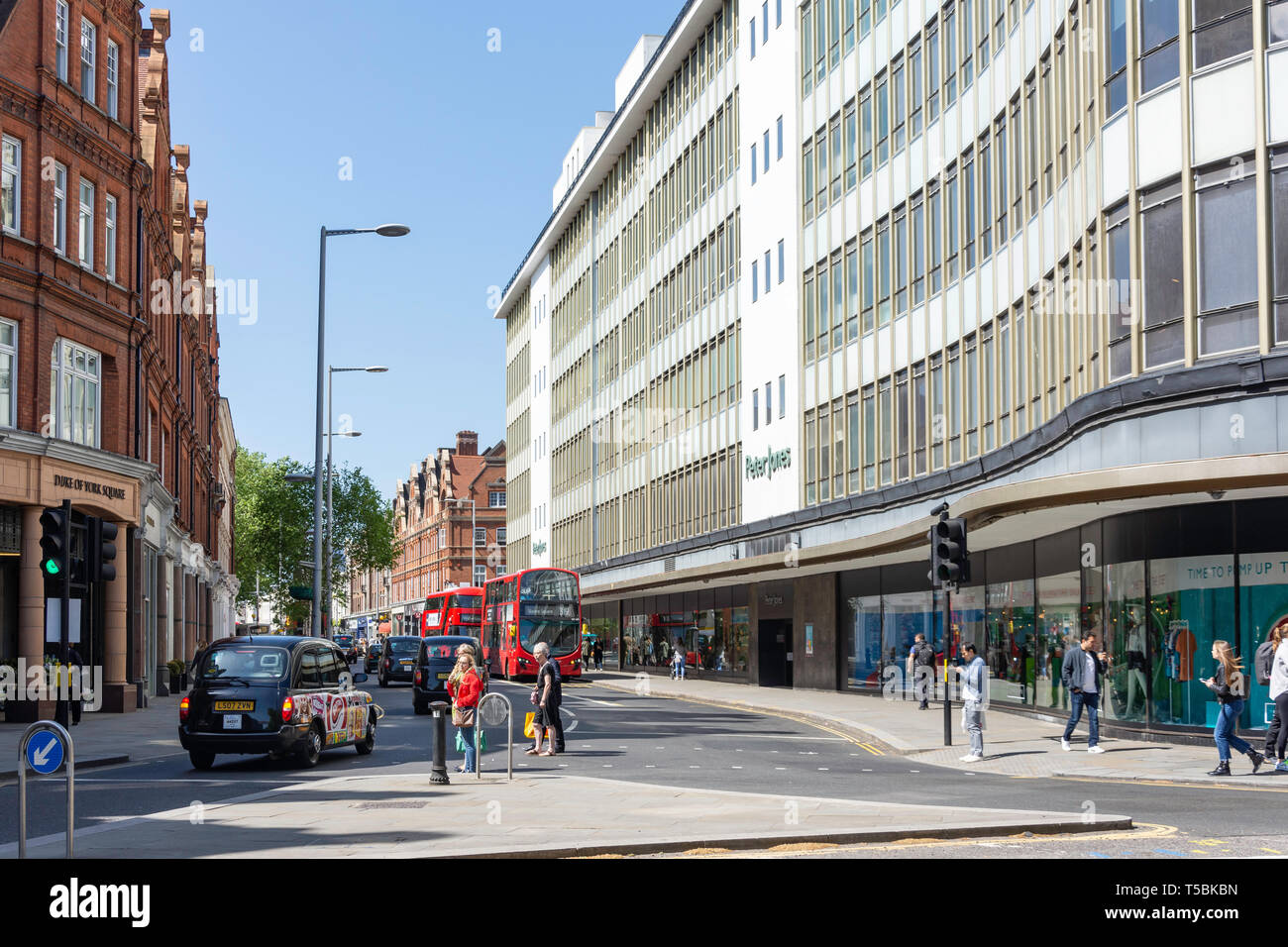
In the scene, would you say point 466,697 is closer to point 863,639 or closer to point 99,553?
point 99,553

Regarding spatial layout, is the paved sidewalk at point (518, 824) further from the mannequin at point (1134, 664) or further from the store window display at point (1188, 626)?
the mannequin at point (1134, 664)

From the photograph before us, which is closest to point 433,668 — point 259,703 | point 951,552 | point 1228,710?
point 259,703

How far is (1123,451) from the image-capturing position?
22016mm

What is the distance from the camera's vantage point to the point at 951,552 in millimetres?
21656

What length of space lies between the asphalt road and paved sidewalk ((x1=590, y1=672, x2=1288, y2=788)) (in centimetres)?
68

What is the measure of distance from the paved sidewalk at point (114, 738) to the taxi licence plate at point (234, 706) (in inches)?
101

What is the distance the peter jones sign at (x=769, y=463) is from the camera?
4434 centimetres

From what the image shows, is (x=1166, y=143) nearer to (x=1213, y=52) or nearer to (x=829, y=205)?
(x=1213, y=52)

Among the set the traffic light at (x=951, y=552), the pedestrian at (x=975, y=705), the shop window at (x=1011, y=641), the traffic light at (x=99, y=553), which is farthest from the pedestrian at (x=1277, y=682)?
the traffic light at (x=99, y=553)

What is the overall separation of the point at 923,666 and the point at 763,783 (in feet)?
60.3

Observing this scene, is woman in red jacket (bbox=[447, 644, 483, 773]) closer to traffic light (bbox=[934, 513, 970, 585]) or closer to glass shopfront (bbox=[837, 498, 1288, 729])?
traffic light (bbox=[934, 513, 970, 585])

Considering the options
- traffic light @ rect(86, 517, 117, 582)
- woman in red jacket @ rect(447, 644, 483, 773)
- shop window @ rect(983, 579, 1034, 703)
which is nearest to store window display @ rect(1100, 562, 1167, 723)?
shop window @ rect(983, 579, 1034, 703)
